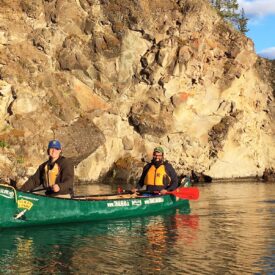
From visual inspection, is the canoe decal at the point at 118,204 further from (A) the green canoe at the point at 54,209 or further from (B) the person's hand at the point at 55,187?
(B) the person's hand at the point at 55,187

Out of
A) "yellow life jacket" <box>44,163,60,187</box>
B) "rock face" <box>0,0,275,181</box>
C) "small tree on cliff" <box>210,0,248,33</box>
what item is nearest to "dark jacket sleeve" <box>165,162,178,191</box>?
"yellow life jacket" <box>44,163,60,187</box>

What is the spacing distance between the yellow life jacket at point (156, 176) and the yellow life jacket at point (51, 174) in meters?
5.25

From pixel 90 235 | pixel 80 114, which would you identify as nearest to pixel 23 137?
pixel 80 114

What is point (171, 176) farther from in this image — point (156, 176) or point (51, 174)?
point (51, 174)

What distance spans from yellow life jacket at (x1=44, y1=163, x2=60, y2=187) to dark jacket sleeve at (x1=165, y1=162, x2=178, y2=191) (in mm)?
5645

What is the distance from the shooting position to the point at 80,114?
1410 inches

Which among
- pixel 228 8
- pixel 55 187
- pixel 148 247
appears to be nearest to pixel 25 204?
pixel 55 187

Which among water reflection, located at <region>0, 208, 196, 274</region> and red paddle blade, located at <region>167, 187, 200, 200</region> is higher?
red paddle blade, located at <region>167, 187, 200, 200</region>

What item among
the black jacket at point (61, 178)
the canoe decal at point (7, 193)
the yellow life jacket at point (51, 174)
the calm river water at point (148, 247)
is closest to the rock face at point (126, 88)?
the black jacket at point (61, 178)

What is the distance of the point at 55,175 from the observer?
12891 millimetres

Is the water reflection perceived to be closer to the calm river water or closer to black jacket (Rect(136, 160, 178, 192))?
the calm river water

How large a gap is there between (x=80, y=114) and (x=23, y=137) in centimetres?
521

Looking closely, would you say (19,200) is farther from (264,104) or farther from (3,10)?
(264,104)

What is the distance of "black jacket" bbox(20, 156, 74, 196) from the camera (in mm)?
12766
